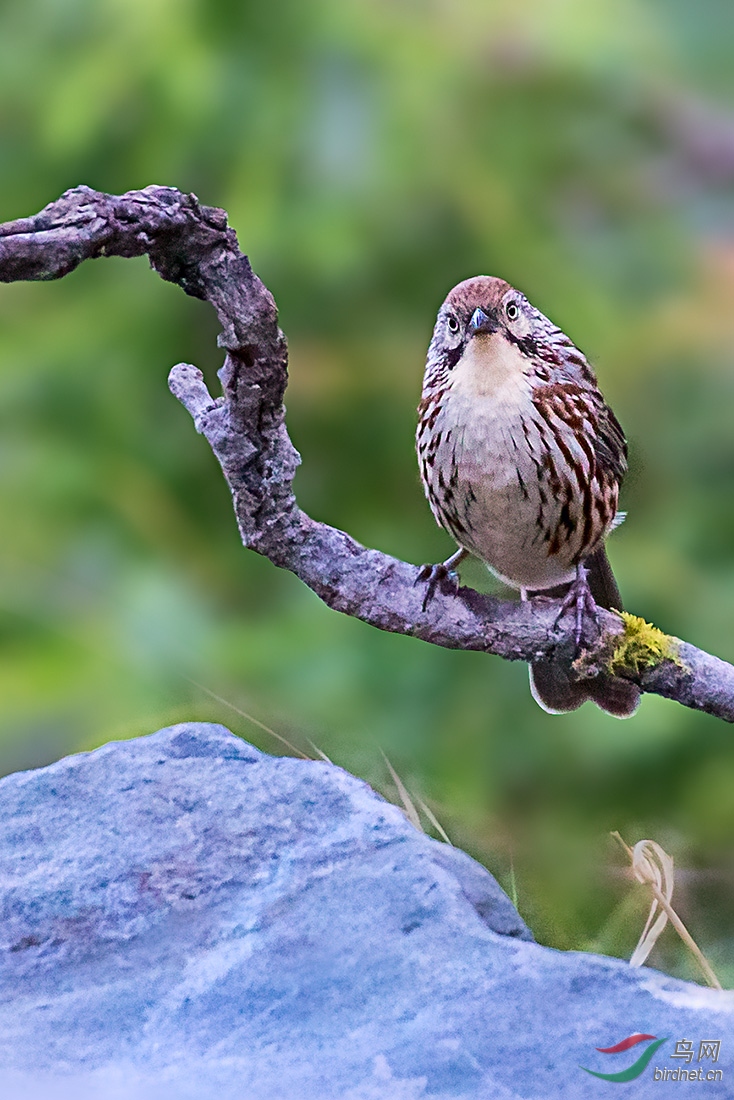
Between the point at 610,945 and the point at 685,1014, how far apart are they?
6.7 inches

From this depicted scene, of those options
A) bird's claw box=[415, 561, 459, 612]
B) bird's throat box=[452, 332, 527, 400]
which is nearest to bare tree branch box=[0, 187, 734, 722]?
bird's claw box=[415, 561, 459, 612]

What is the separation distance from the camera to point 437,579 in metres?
1.46

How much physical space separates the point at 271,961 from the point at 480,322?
655 millimetres

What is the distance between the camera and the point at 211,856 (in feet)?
4.72

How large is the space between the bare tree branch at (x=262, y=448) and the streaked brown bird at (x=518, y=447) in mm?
41

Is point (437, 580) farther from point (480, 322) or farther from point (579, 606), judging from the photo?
point (480, 322)

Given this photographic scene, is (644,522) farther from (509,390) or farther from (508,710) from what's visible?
(509,390)

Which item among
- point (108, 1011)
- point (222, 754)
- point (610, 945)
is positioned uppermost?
point (222, 754)

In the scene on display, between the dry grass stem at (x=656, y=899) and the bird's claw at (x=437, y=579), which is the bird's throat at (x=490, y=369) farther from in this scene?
the dry grass stem at (x=656, y=899)

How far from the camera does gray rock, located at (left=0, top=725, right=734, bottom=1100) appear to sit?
130cm

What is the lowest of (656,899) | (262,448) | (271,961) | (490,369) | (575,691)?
(271,961)

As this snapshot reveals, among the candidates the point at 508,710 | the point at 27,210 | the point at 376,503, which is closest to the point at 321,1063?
the point at 508,710

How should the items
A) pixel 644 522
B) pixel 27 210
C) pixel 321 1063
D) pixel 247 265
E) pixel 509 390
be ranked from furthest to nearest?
pixel 27 210
pixel 644 522
pixel 509 390
pixel 321 1063
pixel 247 265

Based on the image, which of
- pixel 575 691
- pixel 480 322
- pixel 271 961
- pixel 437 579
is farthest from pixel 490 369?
pixel 271 961
